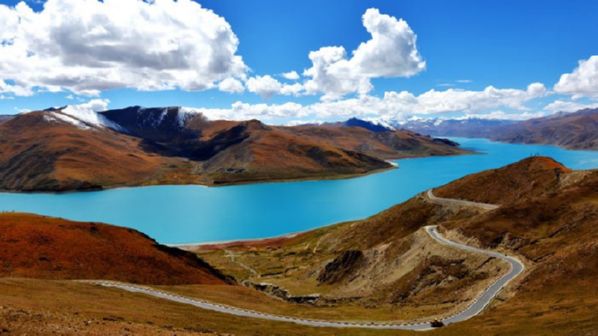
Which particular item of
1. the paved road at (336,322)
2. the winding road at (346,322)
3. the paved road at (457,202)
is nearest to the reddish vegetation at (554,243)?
the winding road at (346,322)

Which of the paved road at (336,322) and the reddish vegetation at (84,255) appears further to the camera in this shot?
the reddish vegetation at (84,255)

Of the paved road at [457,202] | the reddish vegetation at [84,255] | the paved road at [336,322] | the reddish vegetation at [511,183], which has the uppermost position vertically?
the reddish vegetation at [511,183]

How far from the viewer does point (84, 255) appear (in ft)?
234

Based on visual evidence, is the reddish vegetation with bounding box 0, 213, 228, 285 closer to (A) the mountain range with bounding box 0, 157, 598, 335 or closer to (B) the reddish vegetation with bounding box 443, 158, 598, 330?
(A) the mountain range with bounding box 0, 157, 598, 335

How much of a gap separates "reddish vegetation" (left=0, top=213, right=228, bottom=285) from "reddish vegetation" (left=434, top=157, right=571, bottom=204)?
8681 centimetres

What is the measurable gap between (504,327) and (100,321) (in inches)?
1455

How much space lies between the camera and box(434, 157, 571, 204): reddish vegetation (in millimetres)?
130000

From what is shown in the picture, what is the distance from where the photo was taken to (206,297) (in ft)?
208

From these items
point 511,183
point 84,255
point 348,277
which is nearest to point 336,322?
point 84,255

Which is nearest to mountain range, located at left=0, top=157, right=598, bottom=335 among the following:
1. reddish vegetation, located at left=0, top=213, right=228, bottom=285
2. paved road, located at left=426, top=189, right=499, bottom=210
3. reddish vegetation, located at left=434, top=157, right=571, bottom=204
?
reddish vegetation, located at left=0, top=213, right=228, bottom=285

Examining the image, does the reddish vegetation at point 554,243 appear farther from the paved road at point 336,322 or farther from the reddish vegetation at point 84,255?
the reddish vegetation at point 84,255

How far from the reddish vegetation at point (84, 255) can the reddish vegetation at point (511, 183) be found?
86806 mm

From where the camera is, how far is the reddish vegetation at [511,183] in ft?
427

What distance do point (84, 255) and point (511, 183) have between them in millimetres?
119821
